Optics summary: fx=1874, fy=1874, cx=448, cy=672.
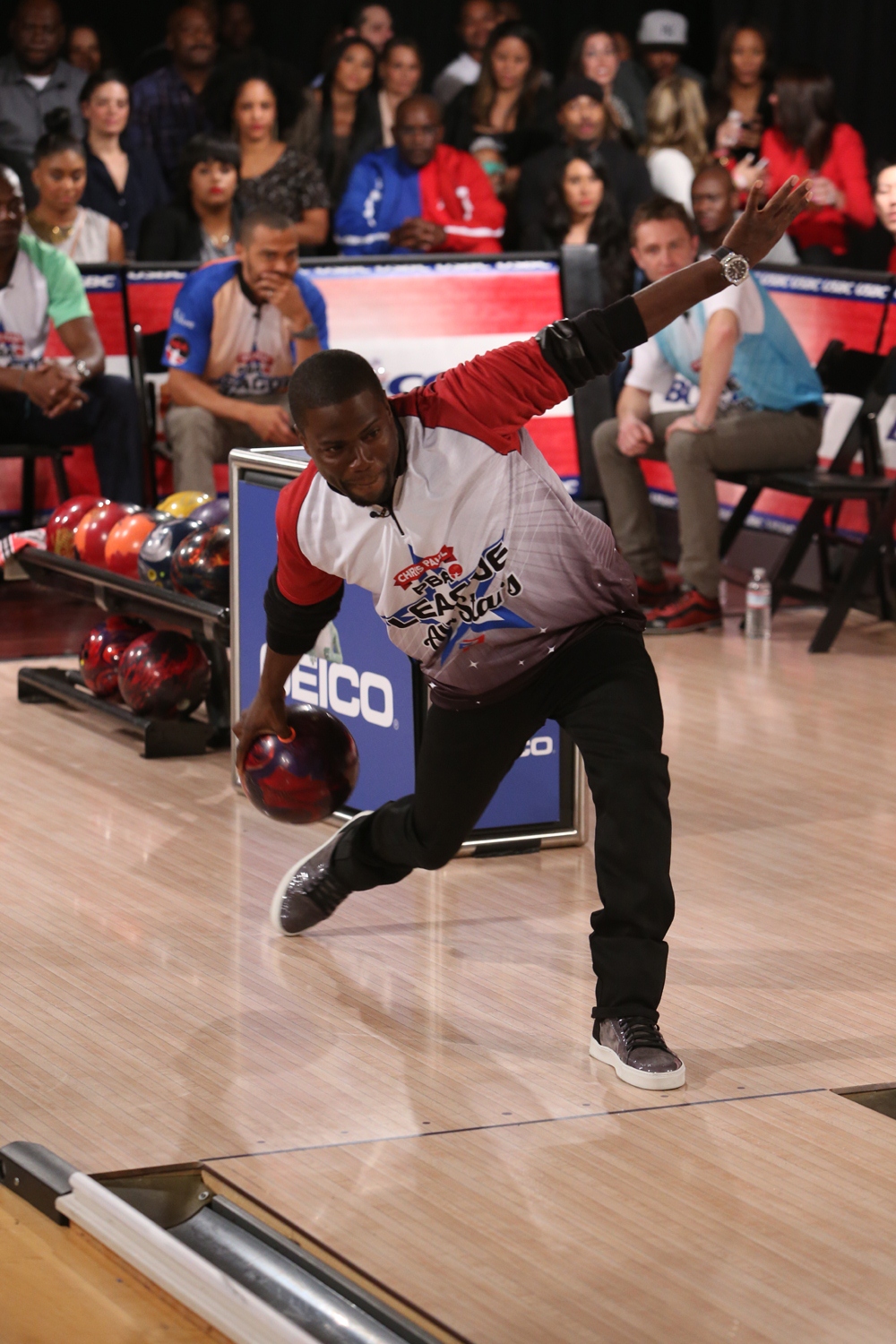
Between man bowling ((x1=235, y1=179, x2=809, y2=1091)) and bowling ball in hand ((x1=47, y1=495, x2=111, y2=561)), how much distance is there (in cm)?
290

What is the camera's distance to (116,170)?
9.66 meters

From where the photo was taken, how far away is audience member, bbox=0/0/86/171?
9648 mm

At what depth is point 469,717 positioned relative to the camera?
383 centimetres

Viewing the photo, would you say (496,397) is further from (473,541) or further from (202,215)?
(202,215)

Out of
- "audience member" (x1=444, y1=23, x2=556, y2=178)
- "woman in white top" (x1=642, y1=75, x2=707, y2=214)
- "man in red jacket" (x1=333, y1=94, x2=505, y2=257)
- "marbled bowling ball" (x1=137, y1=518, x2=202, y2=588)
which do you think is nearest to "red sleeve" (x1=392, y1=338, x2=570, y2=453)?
"marbled bowling ball" (x1=137, y1=518, x2=202, y2=588)

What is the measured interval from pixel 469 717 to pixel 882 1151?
1157 mm

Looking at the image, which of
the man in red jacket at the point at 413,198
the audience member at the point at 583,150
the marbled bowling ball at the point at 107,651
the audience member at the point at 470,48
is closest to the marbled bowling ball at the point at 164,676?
the marbled bowling ball at the point at 107,651

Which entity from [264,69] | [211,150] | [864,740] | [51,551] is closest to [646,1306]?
[864,740]

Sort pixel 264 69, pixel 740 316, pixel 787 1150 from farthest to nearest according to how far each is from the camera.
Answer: pixel 264 69, pixel 740 316, pixel 787 1150

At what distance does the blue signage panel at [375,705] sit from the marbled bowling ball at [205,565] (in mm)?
344

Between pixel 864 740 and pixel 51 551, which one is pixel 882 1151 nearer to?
pixel 864 740

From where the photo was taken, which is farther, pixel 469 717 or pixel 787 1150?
pixel 469 717

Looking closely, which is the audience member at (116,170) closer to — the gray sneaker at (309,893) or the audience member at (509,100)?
the audience member at (509,100)

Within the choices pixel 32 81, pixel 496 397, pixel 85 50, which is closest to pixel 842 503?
pixel 32 81
